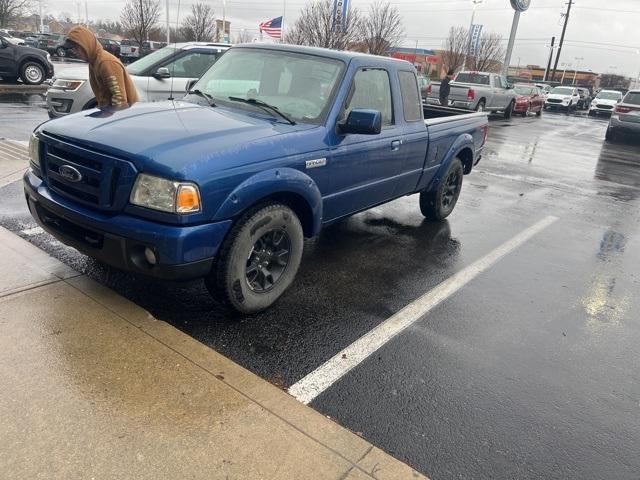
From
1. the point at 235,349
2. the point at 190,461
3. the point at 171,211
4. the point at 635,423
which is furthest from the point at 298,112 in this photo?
the point at 635,423

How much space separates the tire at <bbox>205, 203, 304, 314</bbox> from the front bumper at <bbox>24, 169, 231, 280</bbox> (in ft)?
0.37

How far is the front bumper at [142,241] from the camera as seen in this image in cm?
300

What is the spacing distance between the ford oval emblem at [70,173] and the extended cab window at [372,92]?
2.04 metres

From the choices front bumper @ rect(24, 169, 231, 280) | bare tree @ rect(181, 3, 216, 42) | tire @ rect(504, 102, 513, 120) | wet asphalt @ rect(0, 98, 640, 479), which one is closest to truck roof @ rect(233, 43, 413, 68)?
wet asphalt @ rect(0, 98, 640, 479)

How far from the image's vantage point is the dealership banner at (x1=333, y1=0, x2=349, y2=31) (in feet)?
95.9

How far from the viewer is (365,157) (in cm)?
440

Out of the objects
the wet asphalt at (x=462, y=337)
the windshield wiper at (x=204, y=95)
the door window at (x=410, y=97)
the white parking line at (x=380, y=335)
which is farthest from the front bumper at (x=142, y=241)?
the door window at (x=410, y=97)

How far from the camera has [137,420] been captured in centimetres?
255

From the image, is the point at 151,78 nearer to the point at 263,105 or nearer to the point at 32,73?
the point at 263,105

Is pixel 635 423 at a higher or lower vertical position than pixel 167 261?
lower

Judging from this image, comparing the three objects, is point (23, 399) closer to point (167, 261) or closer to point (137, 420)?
point (137, 420)

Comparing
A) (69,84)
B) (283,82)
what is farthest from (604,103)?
(283,82)

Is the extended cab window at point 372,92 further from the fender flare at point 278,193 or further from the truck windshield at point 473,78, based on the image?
the truck windshield at point 473,78

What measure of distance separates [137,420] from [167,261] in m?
0.90
